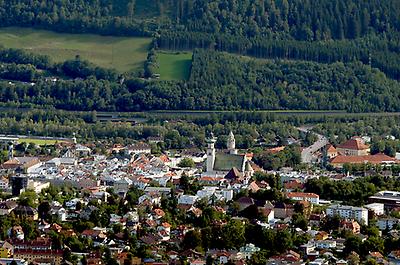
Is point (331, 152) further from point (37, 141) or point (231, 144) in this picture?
point (37, 141)

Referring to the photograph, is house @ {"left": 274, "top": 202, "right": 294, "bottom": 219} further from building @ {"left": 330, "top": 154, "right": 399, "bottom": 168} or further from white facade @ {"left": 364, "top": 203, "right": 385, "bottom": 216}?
building @ {"left": 330, "top": 154, "right": 399, "bottom": 168}

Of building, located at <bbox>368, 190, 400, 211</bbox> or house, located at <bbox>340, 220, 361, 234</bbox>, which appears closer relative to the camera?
house, located at <bbox>340, 220, 361, 234</bbox>

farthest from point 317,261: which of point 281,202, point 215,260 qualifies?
point 281,202

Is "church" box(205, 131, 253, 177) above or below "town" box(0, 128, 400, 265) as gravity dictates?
below

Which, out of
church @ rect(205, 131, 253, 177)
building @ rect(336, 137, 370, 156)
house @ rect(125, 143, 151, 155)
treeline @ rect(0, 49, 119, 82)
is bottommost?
treeline @ rect(0, 49, 119, 82)

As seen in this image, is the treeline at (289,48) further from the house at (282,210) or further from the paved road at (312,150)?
the house at (282,210)

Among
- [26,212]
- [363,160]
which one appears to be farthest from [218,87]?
[26,212]

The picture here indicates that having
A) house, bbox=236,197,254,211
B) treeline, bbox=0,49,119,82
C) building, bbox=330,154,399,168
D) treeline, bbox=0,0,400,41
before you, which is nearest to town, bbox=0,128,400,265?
house, bbox=236,197,254,211
